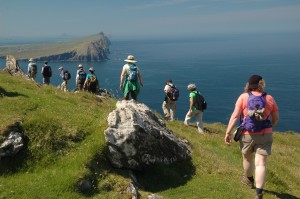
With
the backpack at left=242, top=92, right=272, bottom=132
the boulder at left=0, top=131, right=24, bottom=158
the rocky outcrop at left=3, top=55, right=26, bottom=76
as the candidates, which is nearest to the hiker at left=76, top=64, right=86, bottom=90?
the rocky outcrop at left=3, top=55, right=26, bottom=76

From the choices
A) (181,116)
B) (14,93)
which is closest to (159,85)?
(181,116)

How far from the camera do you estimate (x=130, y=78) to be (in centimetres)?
1831

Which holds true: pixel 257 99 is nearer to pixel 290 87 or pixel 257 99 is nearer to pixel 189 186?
pixel 189 186

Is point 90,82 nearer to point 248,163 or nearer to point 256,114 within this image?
Result: point 248,163

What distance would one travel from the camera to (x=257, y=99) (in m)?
10.0

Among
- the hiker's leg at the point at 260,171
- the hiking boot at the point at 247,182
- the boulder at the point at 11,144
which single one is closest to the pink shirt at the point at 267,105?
the hiker's leg at the point at 260,171

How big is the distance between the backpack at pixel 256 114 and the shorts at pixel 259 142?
0.26m

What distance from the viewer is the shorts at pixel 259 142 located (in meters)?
10.2

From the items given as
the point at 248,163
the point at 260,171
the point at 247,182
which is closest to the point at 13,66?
the point at 247,182

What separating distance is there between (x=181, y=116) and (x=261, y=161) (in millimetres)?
103767

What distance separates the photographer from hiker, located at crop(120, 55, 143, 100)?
59.9 feet

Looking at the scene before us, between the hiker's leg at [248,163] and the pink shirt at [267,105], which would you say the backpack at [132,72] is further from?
the pink shirt at [267,105]

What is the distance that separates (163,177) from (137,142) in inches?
64.3

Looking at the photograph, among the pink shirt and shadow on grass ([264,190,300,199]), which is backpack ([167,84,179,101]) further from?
the pink shirt
